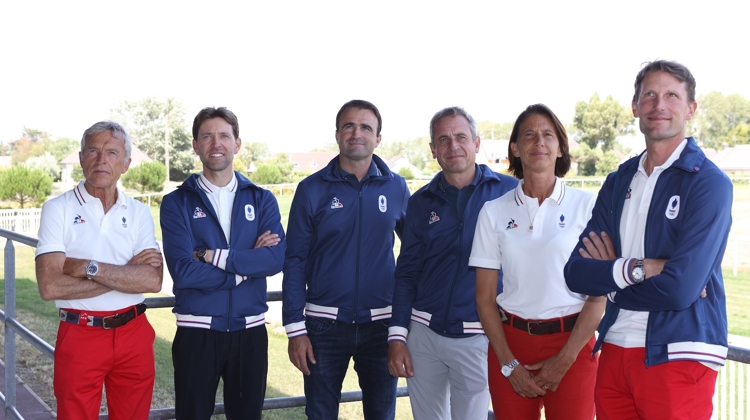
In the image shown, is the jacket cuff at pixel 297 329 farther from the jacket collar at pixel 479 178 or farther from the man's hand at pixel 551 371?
the man's hand at pixel 551 371

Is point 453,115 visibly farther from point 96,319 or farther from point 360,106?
point 96,319

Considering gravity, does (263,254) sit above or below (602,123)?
below

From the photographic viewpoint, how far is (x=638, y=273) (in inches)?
70.8

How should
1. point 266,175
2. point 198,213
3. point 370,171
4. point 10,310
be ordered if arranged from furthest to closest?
point 266,175, point 10,310, point 370,171, point 198,213

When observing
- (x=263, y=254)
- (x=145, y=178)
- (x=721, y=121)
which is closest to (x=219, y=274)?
(x=263, y=254)

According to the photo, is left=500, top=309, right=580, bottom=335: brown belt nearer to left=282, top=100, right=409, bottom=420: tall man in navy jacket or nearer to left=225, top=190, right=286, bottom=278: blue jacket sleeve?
left=282, top=100, right=409, bottom=420: tall man in navy jacket

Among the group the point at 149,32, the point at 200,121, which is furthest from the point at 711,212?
the point at 149,32

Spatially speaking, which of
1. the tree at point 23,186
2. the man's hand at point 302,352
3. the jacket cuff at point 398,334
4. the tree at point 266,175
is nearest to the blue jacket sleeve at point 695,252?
the jacket cuff at point 398,334

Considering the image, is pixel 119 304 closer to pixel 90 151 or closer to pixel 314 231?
pixel 90 151

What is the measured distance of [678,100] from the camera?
1897mm

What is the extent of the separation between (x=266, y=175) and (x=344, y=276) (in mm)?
48717

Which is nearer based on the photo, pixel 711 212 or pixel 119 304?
pixel 711 212

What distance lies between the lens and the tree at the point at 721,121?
53.6 m

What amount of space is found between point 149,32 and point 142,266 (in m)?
70.9
